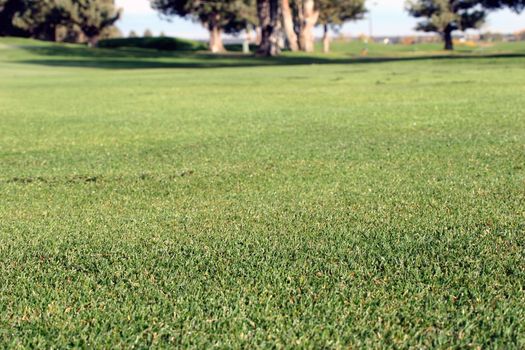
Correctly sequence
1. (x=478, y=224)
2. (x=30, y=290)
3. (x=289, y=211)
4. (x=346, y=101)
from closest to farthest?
(x=30, y=290), (x=478, y=224), (x=289, y=211), (x=346, y=101)

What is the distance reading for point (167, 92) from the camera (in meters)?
17.3

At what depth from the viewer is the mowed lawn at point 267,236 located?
2994 mm

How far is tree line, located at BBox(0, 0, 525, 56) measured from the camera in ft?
205

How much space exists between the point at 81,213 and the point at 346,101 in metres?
9.11

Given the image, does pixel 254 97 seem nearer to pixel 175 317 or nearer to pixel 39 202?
pixel 39 202

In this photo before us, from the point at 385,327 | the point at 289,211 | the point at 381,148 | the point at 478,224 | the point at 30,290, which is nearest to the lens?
the point at 385,327

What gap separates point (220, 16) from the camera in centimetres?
7081

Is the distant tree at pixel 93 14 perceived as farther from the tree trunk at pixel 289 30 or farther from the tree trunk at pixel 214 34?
the tree trunk at pixel 289 30

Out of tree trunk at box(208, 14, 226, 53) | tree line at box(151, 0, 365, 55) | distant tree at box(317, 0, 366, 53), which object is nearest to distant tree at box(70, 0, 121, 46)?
tree line at box(151, 0, 365, 55)

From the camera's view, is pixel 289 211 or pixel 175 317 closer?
pixel 175 317

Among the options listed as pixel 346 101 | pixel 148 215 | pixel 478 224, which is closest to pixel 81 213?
pixel 148 215

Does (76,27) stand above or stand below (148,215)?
above

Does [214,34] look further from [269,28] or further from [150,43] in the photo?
[269,28]

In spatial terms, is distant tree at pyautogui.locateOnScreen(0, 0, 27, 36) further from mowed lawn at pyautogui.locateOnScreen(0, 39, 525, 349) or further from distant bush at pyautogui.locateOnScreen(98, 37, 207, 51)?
mowed lawn at pyautogui.locateOnScreen(0, 39, 525, 349)
